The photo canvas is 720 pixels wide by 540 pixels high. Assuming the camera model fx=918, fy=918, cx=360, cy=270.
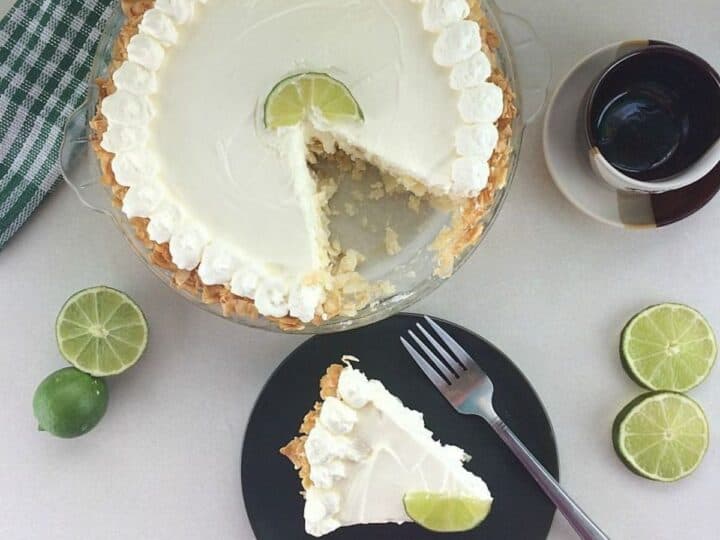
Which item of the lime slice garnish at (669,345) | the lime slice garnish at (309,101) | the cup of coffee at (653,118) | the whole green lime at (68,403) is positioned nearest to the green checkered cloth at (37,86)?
the whole green lime at (68,403)

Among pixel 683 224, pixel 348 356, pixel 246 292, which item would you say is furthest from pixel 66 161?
pixel 683 224

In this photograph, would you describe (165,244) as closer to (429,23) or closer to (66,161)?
(66,161)

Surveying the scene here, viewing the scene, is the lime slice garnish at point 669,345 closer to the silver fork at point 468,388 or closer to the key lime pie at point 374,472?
the silver fork at point 468,388

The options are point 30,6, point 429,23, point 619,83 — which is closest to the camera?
point 429,23

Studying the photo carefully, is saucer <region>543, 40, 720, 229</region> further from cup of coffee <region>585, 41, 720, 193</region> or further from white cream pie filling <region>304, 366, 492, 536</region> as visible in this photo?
white cream pie filling <region>304, 366, 492, 536</region>

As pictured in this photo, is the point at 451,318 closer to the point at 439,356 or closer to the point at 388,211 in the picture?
the point at 439,356

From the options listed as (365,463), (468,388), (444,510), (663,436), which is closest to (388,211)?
(468,388)

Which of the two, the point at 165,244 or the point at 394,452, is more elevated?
the point at 165,244
